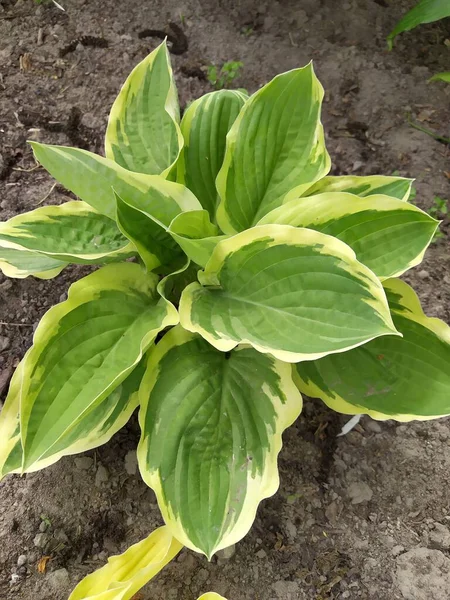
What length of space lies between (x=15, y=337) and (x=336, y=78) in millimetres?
1415

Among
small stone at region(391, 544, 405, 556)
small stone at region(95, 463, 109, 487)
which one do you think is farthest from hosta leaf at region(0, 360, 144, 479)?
small stone at region(391, 544, 405, 556)

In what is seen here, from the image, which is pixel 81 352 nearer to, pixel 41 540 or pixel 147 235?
pixel 147 235

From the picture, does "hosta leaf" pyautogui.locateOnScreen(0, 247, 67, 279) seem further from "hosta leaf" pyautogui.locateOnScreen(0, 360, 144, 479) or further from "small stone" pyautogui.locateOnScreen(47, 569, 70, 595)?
"small stone" pyautogui.locateOnScreen(47, 569, 70, 595)

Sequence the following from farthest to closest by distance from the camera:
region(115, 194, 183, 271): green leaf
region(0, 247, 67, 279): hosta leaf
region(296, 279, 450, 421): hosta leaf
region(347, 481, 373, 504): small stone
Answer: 1. region(347, 481, 373, 504): small stone
2. region(0, 247, 67, 279): hosta leaf
3. region(296, 279, 450, 421): hosta leaf
4. region(115, 194, 183, 271): green leaf

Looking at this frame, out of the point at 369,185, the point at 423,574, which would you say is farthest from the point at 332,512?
the point at 369,185

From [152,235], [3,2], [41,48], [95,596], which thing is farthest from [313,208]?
[3,2]

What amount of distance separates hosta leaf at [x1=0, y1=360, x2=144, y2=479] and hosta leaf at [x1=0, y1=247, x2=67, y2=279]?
230mm

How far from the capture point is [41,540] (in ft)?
3.89

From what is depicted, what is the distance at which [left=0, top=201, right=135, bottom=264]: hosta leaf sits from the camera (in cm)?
109

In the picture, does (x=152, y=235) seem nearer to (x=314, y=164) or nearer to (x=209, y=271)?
(x=209, y=271)

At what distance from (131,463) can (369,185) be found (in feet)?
2.83

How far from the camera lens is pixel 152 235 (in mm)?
1063

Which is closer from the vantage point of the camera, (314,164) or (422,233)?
(422,233)

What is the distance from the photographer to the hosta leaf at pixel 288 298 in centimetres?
86
